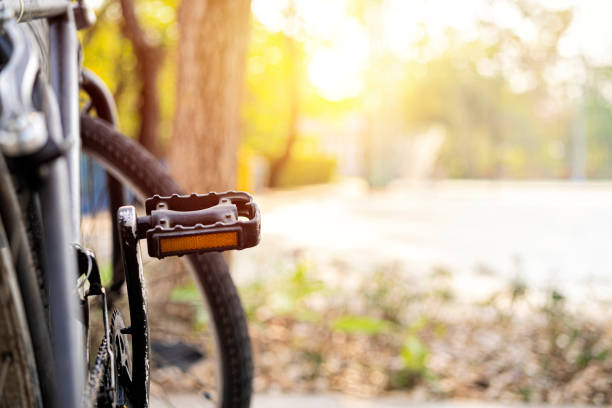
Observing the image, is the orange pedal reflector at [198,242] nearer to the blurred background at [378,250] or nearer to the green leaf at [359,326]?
the blurred background at [378,250]

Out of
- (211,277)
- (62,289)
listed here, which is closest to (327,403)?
(211,277)

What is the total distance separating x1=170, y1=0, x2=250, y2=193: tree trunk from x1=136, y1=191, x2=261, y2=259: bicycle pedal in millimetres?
2941

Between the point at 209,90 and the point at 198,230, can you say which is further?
the point at 209,90

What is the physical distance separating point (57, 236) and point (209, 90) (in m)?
3.07

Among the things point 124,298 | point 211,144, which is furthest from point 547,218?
point 124,298

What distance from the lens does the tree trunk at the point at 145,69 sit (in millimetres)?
8348

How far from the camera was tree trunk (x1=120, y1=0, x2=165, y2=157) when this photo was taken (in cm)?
835

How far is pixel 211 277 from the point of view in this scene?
1498 mm

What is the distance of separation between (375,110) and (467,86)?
16.3m

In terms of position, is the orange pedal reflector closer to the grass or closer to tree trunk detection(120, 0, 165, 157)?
the grass

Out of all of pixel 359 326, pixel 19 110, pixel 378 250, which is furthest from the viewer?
pixel 378 250

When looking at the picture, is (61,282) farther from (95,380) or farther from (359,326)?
(359,326)

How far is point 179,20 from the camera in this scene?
148 inches

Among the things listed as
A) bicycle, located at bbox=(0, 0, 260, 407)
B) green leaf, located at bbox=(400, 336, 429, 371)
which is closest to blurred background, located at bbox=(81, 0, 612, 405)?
green leaf, located at bbox=(400, 336, 429, 371)
